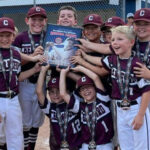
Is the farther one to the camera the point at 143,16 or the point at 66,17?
the point at 66,17

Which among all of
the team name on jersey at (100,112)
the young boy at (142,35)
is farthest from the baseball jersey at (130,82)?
the team name on jersey at (100,112)

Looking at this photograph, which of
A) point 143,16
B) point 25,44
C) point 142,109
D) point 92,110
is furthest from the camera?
point 25,44

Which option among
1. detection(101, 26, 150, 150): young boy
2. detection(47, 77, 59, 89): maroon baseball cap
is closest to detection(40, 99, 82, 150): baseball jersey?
detection(47, 77, 59, 89): maroon baseball cap

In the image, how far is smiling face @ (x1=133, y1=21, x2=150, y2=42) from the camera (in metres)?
3.63

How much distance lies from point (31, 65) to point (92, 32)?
0.92 metres

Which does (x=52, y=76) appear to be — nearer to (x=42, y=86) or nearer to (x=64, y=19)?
(x=42, y=86)

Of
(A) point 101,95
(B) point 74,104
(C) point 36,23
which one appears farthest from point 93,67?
(C) point 36,23

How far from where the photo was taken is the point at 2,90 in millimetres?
3840

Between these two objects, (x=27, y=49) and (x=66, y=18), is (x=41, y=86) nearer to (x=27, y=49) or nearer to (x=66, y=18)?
(x=27, y=49)

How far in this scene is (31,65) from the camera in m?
4.37

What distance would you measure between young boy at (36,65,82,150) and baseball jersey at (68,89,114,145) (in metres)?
0.13

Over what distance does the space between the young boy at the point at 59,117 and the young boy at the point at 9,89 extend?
0.32 meters

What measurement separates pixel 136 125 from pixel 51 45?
1.33 m

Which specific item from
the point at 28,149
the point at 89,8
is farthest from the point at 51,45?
the point at 89,8
